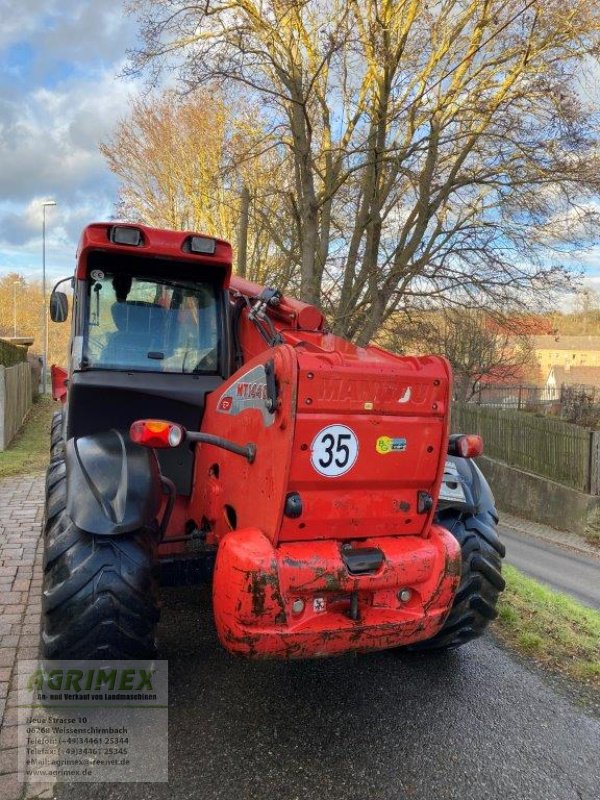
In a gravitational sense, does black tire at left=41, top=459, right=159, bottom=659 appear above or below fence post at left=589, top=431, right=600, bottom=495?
above

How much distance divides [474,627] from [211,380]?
219cm

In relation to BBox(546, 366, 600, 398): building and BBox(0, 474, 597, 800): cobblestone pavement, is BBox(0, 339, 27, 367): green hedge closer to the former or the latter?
BBox(0, 474, 597, 800): cobblestone pavement

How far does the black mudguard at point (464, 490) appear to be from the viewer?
3.77m

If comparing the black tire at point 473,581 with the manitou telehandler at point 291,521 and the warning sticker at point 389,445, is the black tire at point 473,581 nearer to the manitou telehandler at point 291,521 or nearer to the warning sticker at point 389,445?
the manitou telehandler at point 291,521

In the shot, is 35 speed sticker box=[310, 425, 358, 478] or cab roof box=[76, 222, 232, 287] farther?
cab roof box=[76, 222, 232, 287]

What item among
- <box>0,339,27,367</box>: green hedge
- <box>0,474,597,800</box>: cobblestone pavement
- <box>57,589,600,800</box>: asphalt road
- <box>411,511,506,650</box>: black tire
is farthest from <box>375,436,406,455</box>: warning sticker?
<box>0,339,27,367</box>: green hedge

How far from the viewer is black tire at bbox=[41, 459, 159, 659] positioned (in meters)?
3.01

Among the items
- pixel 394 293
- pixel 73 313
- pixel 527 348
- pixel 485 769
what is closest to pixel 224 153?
pixel 394 293

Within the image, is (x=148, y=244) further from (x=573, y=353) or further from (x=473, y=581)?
(x=573, y=353)

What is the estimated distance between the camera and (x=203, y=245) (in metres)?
4.12

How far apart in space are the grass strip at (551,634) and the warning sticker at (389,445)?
2.01 meters

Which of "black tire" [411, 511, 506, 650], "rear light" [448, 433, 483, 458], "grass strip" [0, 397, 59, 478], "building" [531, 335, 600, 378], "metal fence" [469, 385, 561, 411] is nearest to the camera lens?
"rear light" [448, 433, 483, 458]

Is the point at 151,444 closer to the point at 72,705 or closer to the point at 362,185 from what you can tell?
the point at 72,705

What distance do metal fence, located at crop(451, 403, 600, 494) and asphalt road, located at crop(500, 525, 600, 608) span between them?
2.43 metres
